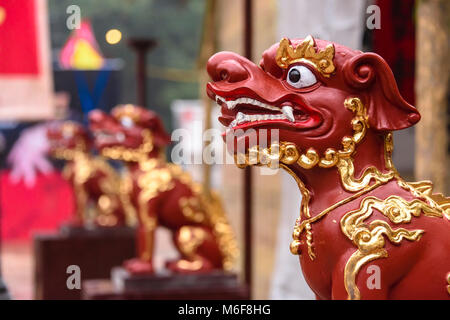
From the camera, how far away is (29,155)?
9039 millimetres

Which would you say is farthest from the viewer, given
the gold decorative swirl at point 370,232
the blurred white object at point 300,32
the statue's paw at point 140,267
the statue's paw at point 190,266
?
the statue's paw at point 190,266

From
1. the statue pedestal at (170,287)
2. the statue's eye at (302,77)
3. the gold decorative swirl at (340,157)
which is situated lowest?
the statue pedestal at (170,287)

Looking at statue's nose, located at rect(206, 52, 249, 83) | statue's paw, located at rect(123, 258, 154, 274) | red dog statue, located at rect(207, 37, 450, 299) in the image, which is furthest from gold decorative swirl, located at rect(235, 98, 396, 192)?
statue's paw, located at rect(123, 258, 154, 274)

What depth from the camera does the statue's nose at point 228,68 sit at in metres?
1.62

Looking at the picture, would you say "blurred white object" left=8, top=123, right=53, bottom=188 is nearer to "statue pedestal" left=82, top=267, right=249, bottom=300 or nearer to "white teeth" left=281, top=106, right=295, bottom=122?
"statue pedestal" left=82, top=267, right=249, bottom=300

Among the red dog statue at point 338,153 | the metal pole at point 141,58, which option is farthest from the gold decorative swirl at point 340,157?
the metal pole at point 141,58

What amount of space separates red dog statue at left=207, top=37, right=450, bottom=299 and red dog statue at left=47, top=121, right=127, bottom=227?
13.7 feet

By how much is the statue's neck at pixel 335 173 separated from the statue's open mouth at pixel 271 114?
0.31 ft

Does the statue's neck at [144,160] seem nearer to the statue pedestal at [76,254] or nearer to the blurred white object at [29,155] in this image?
the statue pedestal at [76,254]

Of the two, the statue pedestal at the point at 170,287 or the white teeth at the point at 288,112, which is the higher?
the white teeth at the point at 288,112

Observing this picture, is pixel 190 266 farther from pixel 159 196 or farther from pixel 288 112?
pixel 288 112

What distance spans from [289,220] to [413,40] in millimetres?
822
